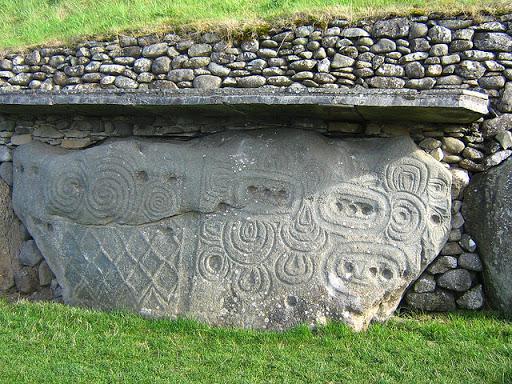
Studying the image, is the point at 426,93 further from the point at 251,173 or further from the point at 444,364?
the point at 444,364

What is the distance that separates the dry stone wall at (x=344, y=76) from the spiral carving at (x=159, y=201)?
0.68 meters

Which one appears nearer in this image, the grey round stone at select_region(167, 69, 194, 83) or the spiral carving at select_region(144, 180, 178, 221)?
the spiral carving at select_region(144, 180, 178, 221)

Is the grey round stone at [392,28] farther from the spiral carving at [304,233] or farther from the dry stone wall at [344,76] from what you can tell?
the spiral carving at [304,233]

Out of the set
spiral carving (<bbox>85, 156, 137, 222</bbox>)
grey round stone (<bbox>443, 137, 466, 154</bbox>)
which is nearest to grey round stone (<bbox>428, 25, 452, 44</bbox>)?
grey round stone (<bbox>443, 137, 466, 154</bbox>)

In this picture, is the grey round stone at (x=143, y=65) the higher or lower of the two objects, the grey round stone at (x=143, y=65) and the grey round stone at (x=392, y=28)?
the lower

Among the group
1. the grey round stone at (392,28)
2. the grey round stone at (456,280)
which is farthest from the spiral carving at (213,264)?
the grey round stone at (392,28)

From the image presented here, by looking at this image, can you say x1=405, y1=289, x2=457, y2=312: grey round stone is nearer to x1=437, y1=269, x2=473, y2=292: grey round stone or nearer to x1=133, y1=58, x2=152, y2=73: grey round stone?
x1=437, y1=269, x2=473, y2=292: grey round stone

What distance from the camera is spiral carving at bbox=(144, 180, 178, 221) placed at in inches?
249

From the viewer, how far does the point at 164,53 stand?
7.53m

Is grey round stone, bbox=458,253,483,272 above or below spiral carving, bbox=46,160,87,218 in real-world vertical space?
below

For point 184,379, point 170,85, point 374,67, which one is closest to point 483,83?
point 374,67

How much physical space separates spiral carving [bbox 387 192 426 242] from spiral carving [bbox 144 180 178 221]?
201cm

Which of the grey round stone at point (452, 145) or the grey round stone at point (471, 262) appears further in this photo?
the grey round stone at point (452, 145)

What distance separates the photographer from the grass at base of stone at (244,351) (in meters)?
4.82
